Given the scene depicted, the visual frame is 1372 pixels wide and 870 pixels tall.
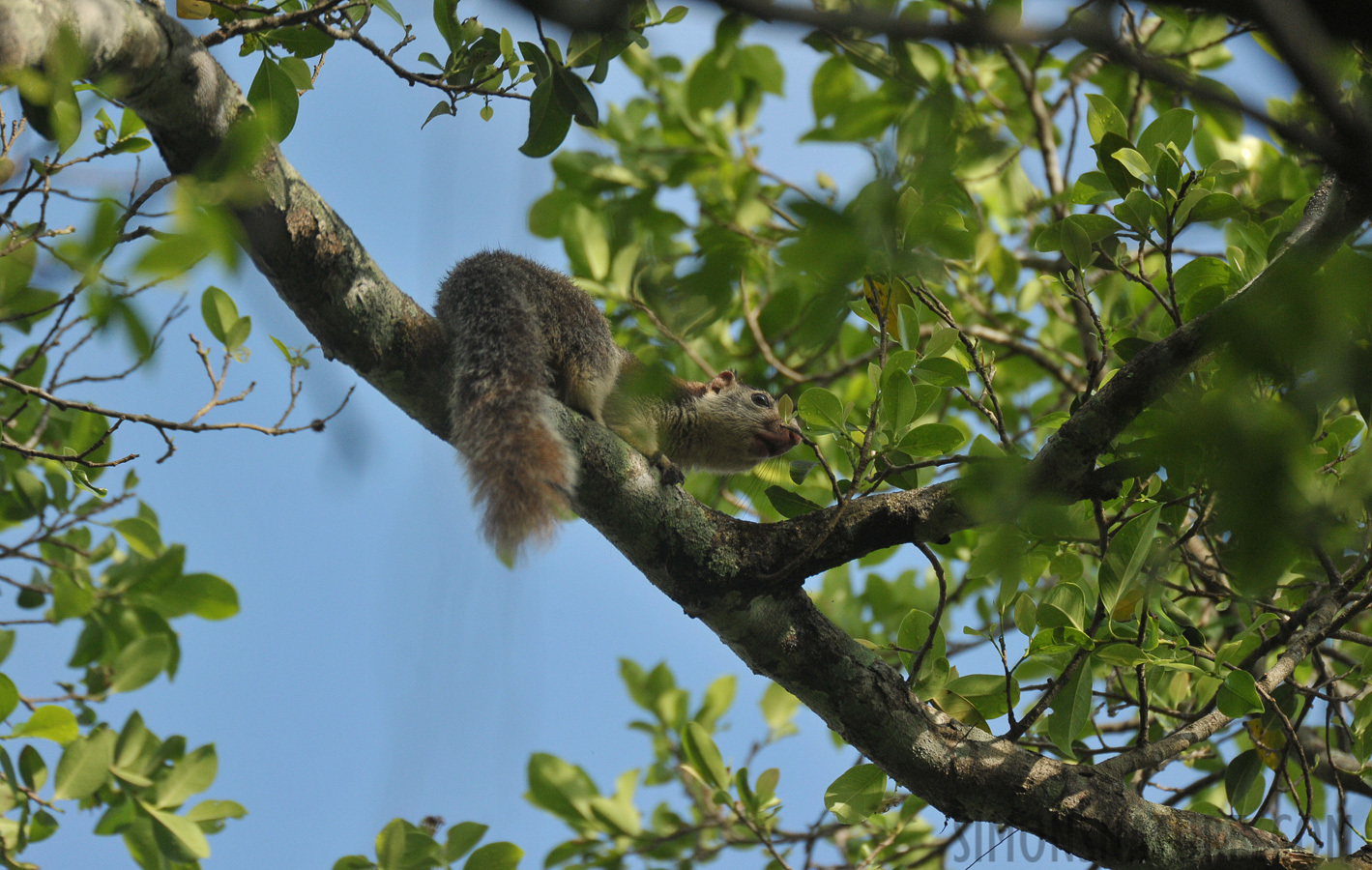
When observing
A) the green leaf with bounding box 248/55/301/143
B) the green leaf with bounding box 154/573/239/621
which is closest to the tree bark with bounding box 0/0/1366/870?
the green leaf with bounding box 248/55/301/143

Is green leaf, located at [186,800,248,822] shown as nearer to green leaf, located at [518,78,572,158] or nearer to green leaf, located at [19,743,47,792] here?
green leaf, located at [19,743,47,792]

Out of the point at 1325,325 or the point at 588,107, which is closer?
the point at 1325,325

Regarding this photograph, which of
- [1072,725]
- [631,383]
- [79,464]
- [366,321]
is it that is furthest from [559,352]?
[631,383]

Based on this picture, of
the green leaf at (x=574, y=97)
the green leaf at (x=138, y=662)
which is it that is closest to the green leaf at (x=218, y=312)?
the green leaf at (x=138, y=662)

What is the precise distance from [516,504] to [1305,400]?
2.02 meters

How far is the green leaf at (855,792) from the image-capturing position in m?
3.04

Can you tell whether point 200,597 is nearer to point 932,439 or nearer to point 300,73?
point 300,73

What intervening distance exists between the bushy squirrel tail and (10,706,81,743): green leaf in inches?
72.5

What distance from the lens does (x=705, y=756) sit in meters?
3.96

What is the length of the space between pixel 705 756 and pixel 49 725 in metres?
2.53

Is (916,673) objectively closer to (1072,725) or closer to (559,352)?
(1072,725)

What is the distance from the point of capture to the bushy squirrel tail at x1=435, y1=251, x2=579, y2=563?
2.59m

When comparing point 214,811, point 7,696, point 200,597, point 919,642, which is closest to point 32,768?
point 7,696

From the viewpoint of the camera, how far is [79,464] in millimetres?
3232
